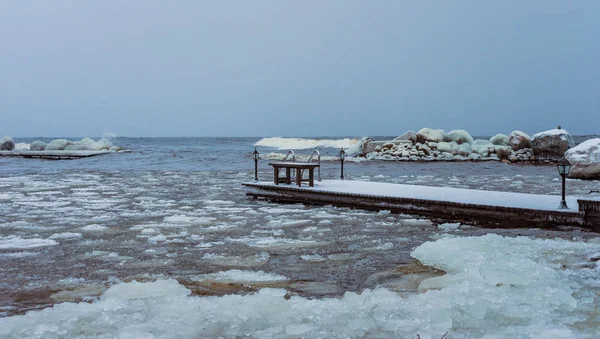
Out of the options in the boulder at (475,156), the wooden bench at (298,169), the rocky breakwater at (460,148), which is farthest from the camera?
the boulder at (475,156)

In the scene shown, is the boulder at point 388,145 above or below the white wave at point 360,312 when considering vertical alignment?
above

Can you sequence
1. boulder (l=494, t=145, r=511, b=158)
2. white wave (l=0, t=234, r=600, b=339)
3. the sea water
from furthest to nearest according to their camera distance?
boulder (l=494, t=145, r=511, b=158)
the sea water
white wave (l=0, t=234, r=600, b=339)

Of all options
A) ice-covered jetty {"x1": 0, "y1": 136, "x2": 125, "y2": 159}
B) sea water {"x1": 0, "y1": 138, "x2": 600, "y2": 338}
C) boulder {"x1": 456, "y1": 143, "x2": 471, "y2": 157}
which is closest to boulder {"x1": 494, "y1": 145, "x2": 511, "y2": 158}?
boulder {"x1": 456, "y1": 143, "x2": 471, "y2": 157}

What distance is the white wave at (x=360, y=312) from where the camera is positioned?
3.71 metres

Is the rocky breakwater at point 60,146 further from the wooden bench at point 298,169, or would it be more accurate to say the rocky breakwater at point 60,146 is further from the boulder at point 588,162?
the boulder at point 588,162

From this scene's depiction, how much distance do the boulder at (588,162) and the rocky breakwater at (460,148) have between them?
11827 millimetres

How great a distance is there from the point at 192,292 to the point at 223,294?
0.30m

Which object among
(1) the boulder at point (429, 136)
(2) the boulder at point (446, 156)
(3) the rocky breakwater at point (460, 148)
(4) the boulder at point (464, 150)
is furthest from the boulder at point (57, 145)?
(4) the boulder at point (464, 150)

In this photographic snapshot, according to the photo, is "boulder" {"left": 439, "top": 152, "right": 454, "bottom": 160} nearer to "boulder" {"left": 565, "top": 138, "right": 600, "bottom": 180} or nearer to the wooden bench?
"boulder" {"left": 565, "top": 138, "right": 600, "bottom": 180}

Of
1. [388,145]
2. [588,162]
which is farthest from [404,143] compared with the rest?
[588,162]

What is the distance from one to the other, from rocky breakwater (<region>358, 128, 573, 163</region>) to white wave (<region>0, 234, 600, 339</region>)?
26.8 m

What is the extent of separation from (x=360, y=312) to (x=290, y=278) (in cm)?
126

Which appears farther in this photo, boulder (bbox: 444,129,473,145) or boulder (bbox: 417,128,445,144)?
boulder (bbox: 444,129,473,145)

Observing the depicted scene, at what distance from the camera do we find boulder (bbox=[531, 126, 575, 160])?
3009 centimetres
